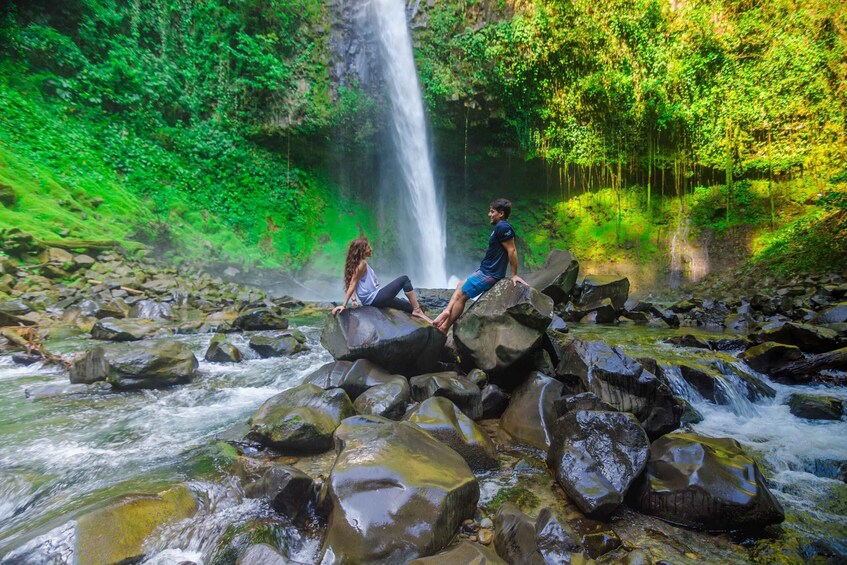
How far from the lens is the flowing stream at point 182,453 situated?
2.39 meters

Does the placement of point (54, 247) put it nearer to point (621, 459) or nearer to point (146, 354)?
point (146, 354)

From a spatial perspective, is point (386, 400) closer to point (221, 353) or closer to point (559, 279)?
point (221, 353)

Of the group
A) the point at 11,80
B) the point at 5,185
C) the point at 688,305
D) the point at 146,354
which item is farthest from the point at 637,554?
the point at 11,80

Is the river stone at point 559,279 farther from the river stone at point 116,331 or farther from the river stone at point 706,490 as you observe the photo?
the river stone at point 116,331

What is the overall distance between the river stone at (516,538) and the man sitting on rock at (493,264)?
9.76 ft

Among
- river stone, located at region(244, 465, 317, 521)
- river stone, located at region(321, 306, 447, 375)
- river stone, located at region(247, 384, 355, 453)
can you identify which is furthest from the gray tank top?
river stone, located at region(244, 465, 317, 521)

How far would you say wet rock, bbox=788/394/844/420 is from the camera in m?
4.13

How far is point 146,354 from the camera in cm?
517

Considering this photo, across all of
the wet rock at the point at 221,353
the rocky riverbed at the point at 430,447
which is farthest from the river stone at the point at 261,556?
the wet rock at the point at 221,353

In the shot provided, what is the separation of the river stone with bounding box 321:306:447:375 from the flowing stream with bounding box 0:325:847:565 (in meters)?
1.26

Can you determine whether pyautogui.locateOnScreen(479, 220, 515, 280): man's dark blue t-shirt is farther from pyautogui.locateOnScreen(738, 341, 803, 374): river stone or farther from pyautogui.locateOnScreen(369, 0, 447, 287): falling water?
pyautogui.locateOnScreen(369, 0, 447, 287): falling water

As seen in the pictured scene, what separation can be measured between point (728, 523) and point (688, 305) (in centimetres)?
985

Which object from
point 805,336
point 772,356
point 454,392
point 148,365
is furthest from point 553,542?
point 805,336

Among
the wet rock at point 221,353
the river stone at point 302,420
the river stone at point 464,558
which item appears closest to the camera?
the river stone at point 464,558
